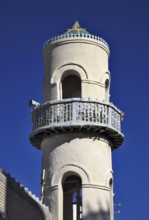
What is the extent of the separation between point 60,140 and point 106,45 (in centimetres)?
470

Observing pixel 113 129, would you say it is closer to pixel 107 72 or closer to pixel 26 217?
pixel 107 72

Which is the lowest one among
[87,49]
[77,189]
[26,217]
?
[26,217]

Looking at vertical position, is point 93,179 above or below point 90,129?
below

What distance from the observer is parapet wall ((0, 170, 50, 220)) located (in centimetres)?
1750

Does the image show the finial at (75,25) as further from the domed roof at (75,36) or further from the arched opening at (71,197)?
the arched opening at (71,197)

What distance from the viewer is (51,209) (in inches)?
860

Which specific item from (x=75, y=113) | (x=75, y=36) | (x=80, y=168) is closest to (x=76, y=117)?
(x=75, y=113)

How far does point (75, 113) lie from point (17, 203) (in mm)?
4744

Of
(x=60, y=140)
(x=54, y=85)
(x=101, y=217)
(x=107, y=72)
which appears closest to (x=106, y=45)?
(x=107, y=72)

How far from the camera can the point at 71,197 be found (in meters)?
24.7

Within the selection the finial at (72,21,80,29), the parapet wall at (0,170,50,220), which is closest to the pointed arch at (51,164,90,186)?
the parapet wall at (0,170,50,220)

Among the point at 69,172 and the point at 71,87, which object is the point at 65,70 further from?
the point at 69,172

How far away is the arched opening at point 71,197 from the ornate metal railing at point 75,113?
98.8 inches

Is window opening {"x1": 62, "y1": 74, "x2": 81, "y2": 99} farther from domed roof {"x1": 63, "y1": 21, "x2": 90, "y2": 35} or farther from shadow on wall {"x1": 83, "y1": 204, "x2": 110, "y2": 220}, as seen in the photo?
shadow on wall {"x1": 83, "y1": 204, "x2": 110, "y2": 220}
